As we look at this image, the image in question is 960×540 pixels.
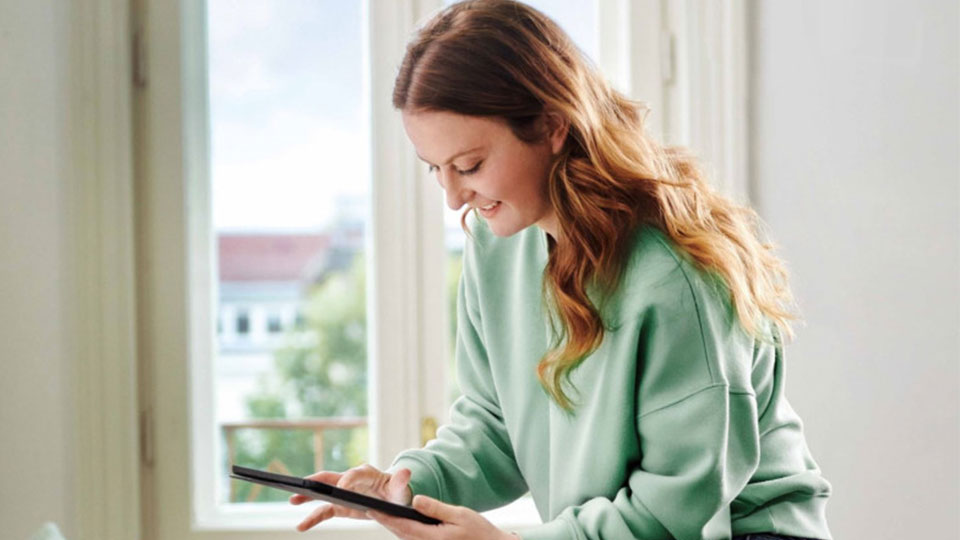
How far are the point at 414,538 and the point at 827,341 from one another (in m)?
1.05

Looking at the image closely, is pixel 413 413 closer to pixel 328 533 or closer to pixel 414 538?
pixel 328 533

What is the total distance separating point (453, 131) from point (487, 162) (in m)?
0.05

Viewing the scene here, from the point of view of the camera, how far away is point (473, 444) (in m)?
1.63

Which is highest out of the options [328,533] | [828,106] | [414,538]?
[828,106]

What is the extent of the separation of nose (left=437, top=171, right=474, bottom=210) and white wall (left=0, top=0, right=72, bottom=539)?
92 centimetres

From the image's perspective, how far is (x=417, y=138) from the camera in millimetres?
1342

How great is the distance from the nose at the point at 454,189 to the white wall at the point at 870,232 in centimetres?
87

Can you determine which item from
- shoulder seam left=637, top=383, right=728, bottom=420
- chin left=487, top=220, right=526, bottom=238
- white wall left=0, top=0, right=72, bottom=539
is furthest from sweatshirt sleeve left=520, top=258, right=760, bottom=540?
white wall left=0, top=0, right=72, bottom=539

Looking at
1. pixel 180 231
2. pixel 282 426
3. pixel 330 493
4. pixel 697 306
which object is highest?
pixel 180 231

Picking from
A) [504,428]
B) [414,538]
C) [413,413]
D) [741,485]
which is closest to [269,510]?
[413,413]

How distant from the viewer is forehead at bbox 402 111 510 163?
1.30 m

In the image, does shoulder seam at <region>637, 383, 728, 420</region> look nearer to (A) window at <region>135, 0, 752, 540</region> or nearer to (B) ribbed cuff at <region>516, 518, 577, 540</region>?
(B) ribbed cuff at <region>516, 518, 577, 540</region>

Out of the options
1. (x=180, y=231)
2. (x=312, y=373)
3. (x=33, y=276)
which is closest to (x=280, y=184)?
(x=180, y=231)

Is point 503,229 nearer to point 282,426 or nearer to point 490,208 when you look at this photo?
point 490,208
